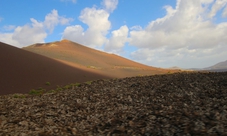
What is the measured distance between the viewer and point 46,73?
3272 cm

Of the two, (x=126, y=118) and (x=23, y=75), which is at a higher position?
(x=23, y=75)

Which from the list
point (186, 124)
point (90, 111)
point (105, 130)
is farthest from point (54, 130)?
point (186, 124)

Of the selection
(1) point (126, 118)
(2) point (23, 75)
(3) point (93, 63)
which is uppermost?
(3) point (93, 63)

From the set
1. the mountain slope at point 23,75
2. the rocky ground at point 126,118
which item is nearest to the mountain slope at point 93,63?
the mountain slope at point 23,75

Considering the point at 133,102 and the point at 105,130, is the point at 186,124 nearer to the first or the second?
the point at 105,130

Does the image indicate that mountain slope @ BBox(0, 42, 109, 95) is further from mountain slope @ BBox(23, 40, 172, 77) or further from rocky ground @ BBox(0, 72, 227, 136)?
mountain slope @ BBox(23, 40, 172, 77)

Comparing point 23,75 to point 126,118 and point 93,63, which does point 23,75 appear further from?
point 93,63

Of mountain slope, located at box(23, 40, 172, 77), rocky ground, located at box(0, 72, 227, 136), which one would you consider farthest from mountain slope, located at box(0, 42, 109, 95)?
mountain slope, located at box(23, 40, 172, 77)

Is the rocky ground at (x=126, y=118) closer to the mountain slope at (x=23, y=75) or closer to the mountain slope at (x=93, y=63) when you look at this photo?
the mountain slope at (x=23, y=75)

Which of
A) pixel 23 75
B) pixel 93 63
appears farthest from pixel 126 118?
pixel 93 63

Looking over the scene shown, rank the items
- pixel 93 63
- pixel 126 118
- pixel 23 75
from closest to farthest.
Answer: pixel 126 118 < pixel 23 75 < pixel 93 63

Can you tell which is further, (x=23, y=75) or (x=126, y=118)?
(x=23, y=75)

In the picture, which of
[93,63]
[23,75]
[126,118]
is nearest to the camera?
[126,118]

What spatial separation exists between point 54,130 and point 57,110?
3.10m
